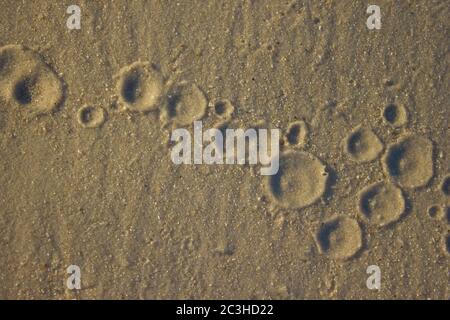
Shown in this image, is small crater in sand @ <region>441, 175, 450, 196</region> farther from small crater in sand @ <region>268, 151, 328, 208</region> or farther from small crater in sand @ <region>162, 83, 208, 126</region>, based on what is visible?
small crater in sand @ <region>162, 83, 208, 126</region>

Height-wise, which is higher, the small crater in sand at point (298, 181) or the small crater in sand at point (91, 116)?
the small crater in sand at point (91, 116)

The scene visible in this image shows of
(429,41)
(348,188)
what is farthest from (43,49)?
(429,41)

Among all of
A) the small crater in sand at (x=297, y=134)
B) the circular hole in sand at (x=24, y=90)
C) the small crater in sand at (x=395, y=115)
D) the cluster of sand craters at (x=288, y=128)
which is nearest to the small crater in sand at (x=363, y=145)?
the cluster of sand craters at (x=288, y=128)

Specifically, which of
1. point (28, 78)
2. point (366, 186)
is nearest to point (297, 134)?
point (366, 186)

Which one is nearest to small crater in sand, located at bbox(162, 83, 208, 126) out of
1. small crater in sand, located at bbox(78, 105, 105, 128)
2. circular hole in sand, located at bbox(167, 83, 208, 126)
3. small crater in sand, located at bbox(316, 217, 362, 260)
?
circular hole in sand, located at bbox(167, 83, 208, 126)

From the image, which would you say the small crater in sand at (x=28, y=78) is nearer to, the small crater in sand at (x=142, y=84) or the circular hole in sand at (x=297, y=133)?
the small crater in sand at (x=142, y=84)

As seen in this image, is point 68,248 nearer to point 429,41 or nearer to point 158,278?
point 158,278
